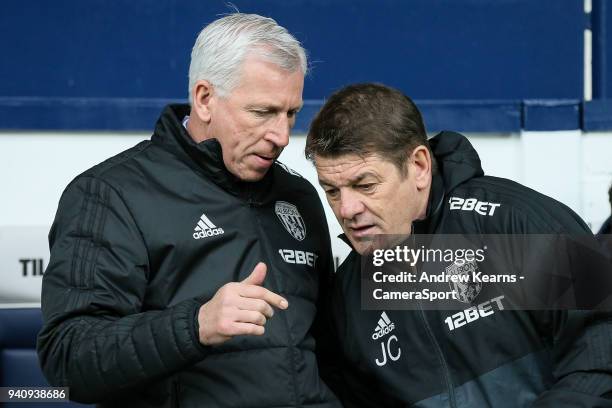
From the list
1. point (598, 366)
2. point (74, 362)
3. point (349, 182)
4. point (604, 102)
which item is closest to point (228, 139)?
point (349, 182)

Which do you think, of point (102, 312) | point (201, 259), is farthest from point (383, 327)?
point (102, 312)

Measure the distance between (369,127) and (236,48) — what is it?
15.1 inches

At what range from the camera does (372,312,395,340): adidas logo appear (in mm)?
2699

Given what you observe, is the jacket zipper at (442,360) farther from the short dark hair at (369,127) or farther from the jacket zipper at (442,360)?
the short dark hair at (369,127)

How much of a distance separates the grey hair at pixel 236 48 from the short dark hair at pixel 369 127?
6.9 inches

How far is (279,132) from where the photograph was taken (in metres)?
2.68

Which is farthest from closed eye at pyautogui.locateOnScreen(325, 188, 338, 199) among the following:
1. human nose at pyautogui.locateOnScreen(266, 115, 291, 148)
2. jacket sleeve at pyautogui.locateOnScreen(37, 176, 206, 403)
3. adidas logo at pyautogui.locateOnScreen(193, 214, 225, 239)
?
jacket sleeve at pyautogui.locateOnScreen(37, 176, 206, 403)

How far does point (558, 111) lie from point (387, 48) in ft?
2.14

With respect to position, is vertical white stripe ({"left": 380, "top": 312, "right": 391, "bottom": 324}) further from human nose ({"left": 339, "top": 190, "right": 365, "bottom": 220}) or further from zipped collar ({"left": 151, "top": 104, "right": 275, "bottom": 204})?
zipped collar ({"left": 151, "top": 104, "right": 275, "bottom": 204})

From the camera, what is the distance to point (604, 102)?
3.71 metres

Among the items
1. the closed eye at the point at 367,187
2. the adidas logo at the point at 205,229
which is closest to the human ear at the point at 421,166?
the closed eye at the point at 367,187

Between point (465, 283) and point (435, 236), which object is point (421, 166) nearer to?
point (435, 236)

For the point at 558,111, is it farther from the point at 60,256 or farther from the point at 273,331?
the point at 60,256

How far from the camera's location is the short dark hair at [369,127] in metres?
2.60
